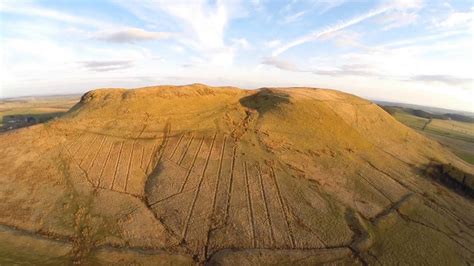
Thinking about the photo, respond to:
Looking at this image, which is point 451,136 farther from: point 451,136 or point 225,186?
point 225,186

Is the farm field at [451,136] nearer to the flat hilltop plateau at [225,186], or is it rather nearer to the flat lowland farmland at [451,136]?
the flat lowland farmland at [451,136]

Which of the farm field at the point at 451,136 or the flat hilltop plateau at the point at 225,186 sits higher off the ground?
the flat hilltop plateau at the point at 225,186

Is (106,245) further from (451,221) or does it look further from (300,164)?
(451,221)

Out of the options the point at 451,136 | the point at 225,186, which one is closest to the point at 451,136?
the point at 451,136

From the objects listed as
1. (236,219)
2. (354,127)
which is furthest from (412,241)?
(354,127)

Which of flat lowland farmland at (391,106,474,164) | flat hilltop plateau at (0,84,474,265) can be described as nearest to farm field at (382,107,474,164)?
flat lowland farmland at (391,106,474,164)

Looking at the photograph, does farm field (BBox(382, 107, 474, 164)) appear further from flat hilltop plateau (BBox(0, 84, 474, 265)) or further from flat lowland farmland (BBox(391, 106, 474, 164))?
flat hilltop plateau (BBox(0, 84, 474, 265))

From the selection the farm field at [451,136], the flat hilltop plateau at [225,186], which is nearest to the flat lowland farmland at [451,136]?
the farm field at [451,136]

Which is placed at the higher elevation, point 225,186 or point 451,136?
point 225,186
